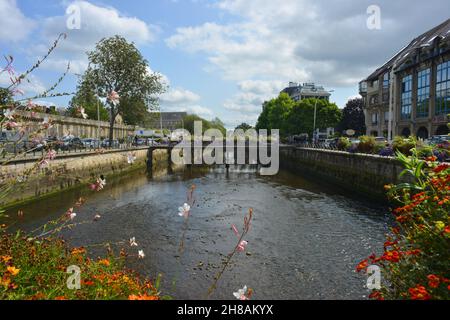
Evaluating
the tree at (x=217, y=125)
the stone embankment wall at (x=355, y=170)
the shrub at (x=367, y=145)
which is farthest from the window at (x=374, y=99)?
the tree at (x=217, y=125)

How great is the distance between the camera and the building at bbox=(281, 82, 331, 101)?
442ft

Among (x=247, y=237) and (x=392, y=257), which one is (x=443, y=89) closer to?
(x=247, y=237)

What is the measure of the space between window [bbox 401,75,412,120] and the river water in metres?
35.9

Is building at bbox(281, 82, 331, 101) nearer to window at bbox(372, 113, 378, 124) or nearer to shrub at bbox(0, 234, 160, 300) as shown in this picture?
window at bbox(372, 113, 378, 124)

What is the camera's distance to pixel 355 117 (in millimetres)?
79938

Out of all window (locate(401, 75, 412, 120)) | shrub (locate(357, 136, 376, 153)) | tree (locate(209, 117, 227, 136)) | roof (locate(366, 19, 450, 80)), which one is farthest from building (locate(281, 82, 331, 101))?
shrub (locate(357, 136, 376, 153))

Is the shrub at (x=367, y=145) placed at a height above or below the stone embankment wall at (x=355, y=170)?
above

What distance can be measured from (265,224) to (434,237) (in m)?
12.4

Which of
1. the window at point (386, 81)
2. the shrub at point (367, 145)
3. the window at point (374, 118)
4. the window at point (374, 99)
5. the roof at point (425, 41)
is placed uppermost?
the roof at point (425, 41)

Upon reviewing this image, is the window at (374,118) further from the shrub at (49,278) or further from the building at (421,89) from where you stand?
the shrub at (49,278)

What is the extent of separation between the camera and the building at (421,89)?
148ft

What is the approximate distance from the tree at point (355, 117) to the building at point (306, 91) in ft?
168

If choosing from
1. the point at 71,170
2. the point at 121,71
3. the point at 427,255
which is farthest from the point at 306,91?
the point at 427,255
